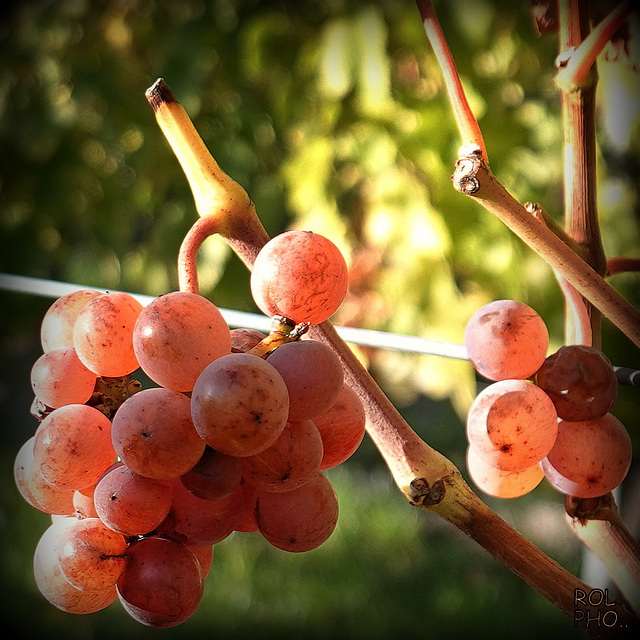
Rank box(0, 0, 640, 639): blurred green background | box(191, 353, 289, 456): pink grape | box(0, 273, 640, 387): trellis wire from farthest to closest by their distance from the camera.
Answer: box(0, 0, 640, 639): blurred green background, box(0, 273, 640, 387): trellis wire, box(191, 353, 289, 456): pink grape

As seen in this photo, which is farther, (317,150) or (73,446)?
(317,150)

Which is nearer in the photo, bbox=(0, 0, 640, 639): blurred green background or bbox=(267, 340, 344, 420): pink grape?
bbox=(267, 340, 344, 420): pink grape

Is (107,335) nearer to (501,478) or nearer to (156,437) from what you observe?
(156,437)

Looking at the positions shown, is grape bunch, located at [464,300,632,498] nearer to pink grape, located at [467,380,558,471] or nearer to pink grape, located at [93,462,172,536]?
pink grape, located at [467,380,558,471]

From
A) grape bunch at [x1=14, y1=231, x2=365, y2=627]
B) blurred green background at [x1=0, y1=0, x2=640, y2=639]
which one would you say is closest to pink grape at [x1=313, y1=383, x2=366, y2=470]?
grape bunch at [x1=14, y1=231, x2=365, y2=627]

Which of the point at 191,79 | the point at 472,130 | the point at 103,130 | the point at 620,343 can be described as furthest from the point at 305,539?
the point at 103,130

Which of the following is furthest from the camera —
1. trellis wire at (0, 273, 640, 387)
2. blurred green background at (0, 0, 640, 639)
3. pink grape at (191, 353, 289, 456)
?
blurred green background at (0, 0, 640, 639)

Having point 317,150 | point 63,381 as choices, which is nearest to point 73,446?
point 63,381
